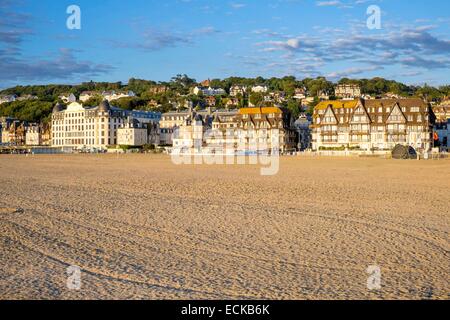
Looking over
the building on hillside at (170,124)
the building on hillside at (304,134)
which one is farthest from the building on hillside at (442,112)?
the building on hillside at (170,124)

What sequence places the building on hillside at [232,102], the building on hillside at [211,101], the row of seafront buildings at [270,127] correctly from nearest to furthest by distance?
the row of seafront buildings at [270,127], the building on hillside at [232,102], the building on hillside at [211,101]

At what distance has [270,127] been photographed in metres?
90.8

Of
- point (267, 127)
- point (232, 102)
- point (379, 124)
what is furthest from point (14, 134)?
point (379, 124)

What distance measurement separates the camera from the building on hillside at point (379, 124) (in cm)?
7831

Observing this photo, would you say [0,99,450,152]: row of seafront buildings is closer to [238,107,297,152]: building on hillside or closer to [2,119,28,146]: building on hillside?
[238,107,297,152]: building on hillside

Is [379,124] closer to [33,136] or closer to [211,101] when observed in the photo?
[33,136]

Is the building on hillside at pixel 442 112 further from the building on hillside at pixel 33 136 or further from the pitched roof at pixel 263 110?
the building on hillside at pixel 33 136

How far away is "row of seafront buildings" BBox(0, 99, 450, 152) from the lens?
79.0 meters

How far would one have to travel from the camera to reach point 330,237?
10727mm

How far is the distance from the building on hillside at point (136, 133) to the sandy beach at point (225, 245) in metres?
102

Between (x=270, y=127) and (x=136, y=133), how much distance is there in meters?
40.3

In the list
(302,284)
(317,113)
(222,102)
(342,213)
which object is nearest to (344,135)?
(317,113)

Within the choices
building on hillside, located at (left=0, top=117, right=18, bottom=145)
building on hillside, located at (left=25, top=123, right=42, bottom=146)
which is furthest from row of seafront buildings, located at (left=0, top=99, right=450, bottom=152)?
building on hillside, located at (left=0, top=117, right=18, bottom=145)
